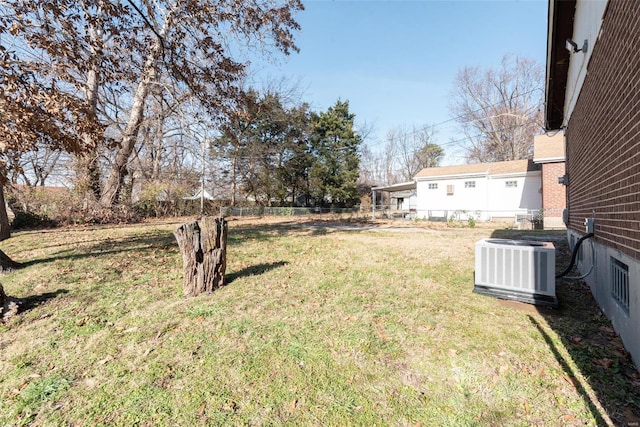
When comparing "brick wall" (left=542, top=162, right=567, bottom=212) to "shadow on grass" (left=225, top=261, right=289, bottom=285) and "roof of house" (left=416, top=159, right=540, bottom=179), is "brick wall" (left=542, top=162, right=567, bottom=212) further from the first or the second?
"shadow on grass" (left=225, top=261, right=289, bottom=285)

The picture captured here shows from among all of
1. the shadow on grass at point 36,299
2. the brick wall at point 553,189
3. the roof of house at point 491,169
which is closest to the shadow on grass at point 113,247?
the shadow on grass at point 36,299

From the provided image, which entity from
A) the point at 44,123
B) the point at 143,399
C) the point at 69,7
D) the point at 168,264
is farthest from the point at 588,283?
the point at 69,7

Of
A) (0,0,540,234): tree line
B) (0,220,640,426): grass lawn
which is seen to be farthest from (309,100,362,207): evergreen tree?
(0,220,640,426): grass lawn

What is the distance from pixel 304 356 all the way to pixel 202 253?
235cm

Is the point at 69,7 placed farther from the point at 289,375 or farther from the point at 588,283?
the point at 588,283

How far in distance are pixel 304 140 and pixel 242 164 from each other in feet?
21.0

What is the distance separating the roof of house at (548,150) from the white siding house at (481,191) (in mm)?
2170

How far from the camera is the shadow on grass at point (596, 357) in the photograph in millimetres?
1934

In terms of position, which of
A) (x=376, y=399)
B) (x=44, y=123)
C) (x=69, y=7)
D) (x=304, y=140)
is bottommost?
(x=376, y=399)

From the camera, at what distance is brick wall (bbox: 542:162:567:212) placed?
13.6 meters

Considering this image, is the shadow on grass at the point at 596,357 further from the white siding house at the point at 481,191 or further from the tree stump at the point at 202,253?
the white siding house at the point at 481,191

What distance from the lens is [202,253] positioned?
421 centimetres

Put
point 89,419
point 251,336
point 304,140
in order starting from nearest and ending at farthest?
point 89,419
point 251,336
point 304,140

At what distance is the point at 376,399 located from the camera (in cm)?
203
